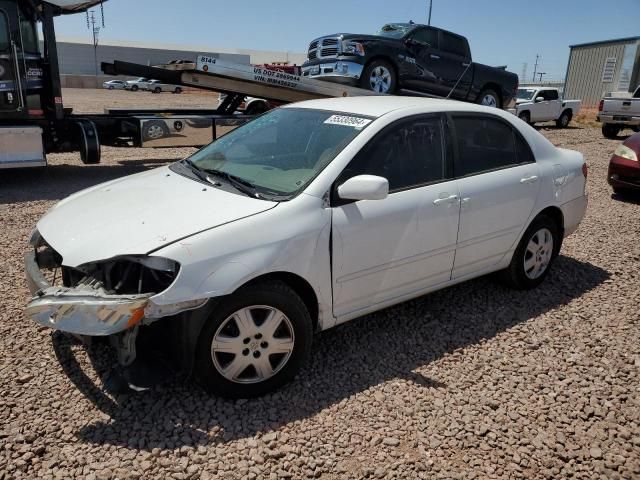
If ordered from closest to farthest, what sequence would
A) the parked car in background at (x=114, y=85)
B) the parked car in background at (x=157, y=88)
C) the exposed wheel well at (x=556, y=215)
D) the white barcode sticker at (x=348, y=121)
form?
the white barcode sticker at (x=348, y=121) < the exposed wheel well at (x=556, y=215) < the parked car in background at (x=157, y=88) < the parked car in background at (x=114, y=85)

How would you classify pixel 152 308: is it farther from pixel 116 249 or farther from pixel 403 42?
pixel 403 42

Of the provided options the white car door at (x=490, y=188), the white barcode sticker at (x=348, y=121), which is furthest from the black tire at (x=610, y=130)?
the white barcode sticker at (x=348, y=121)

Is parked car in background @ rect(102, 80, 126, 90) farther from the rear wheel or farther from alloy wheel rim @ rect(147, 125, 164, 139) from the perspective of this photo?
alloy wheel rim @ rect(147, 125, 164, 139)

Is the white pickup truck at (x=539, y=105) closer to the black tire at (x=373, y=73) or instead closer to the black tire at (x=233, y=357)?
the black tire at (x=373, y=73)

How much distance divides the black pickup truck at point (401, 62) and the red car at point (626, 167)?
293 centimetres

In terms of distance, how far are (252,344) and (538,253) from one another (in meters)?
2.90

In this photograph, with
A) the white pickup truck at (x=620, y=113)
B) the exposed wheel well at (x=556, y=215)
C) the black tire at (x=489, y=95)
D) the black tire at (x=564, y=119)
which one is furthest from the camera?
the black tire at (x=564, y=119)

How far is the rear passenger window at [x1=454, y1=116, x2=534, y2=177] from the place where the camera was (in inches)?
154

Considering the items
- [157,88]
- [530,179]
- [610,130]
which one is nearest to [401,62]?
[530,179]

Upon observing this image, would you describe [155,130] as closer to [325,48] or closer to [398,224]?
[325,48]

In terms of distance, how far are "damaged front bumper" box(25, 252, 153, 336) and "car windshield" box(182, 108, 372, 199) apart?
3.38 feet

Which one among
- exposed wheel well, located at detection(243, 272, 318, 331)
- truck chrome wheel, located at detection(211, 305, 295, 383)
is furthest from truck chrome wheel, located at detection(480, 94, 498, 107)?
truck chrome wheel, located at detection(211, 305, 295, 383)

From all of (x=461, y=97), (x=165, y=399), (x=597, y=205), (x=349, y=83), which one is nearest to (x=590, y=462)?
(x=165, y=399)

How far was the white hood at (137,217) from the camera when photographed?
2703 mm
